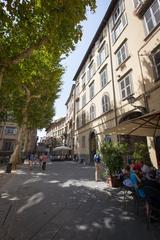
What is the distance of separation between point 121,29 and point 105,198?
14.8 meters

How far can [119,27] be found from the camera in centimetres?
1477

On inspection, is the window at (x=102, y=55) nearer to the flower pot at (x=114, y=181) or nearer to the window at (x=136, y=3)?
the window at (x=136, y=3)

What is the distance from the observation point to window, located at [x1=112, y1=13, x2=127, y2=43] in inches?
542

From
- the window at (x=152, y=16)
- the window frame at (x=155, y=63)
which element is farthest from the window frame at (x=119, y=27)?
the window frame at (x=155, y=63)

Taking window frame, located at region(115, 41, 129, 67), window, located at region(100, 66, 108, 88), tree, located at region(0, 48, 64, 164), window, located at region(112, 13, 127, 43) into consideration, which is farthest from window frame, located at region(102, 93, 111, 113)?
window, located at region(112, 13, 127, 43)

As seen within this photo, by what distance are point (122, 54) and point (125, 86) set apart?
11.1 feet

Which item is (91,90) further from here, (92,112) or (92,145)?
(92,145)

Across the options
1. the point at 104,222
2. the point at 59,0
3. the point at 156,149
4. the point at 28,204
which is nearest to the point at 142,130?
the point at 156,149

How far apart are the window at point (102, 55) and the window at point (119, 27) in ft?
6.01

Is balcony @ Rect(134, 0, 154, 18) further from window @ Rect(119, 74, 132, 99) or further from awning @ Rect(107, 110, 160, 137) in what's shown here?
awning @ Rect(107, 110, 160, 137)

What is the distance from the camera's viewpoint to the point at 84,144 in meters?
21.9

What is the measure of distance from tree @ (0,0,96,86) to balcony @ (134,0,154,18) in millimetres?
6765

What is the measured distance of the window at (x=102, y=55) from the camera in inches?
680

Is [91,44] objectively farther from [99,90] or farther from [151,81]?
[151,81]
